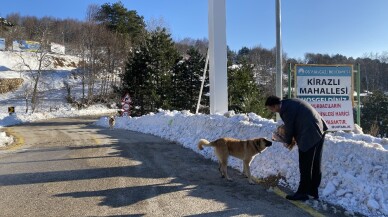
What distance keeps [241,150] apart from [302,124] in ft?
5.98

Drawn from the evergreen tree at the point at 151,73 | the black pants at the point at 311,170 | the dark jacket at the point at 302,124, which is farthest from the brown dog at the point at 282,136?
the evergreen tree at the point at 151,73

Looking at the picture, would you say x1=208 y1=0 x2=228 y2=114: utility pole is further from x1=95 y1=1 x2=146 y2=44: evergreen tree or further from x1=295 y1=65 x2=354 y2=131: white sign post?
x1=95 y1=1 x2=146 y2=44: evergreen tree

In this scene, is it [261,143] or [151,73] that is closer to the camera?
[261,143]

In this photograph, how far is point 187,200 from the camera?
243 inches

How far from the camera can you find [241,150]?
784 cm

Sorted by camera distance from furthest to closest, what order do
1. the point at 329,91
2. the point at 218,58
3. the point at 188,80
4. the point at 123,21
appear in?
1. the point at 123,21
2. the point at 188,80
3. the point at 218,58
4. the point at 329,91

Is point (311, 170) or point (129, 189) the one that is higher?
point (311, 170)

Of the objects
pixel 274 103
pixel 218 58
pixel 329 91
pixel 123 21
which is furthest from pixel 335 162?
pixel 123 21

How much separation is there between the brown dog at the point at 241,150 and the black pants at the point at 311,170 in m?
1.25

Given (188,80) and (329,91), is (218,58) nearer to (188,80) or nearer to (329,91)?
(329,91)

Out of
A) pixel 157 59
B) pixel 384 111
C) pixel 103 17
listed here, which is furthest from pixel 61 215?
pixel 103 17

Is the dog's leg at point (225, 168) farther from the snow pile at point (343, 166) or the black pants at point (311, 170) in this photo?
the black pants at point (311, 170)

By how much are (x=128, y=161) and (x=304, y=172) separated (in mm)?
4839

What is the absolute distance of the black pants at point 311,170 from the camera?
20.6 feet
